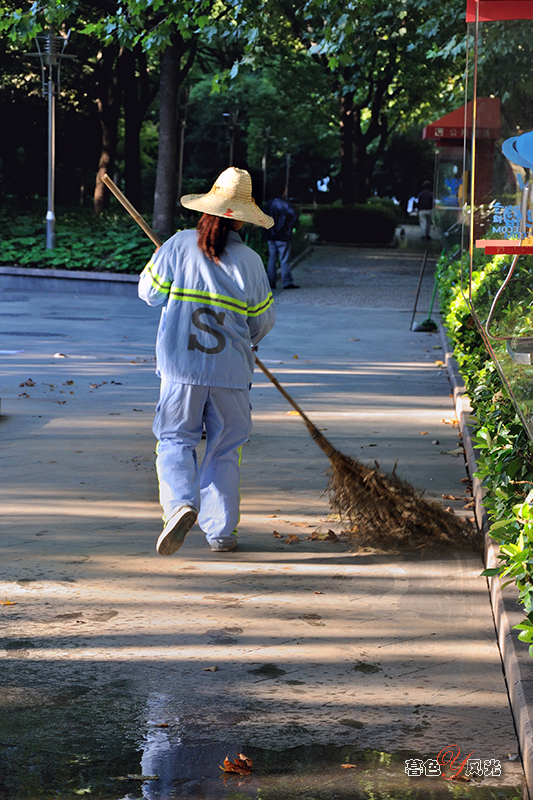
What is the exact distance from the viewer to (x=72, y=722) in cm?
353

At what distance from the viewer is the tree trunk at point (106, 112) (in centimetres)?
3183

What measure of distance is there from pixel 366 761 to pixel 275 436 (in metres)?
5.20

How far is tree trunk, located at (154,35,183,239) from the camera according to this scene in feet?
72.5

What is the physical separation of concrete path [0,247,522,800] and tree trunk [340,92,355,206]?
2907 centimetres

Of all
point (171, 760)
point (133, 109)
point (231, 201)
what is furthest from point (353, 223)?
point (171, 760)

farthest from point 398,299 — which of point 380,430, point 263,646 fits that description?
point 263,646

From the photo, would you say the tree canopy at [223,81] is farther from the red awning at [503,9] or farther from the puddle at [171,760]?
the puddle at [171,760]

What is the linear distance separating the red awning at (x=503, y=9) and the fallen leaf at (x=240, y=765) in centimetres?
280

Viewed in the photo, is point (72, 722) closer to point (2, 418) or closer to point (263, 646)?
Result: point (263, 646)

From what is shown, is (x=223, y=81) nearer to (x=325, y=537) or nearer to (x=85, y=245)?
(x=85, y=245)

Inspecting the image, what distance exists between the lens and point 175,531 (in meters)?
4.97

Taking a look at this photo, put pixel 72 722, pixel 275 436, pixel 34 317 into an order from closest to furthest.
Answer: pixel 72 722
pixel 275 436
pixel 34 317

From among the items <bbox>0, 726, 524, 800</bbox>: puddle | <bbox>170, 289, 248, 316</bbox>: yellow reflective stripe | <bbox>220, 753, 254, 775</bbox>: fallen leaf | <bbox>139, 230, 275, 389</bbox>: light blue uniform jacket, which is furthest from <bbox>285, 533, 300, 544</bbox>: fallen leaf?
<bbox>220, 753, 254, 775</bbox>: fallen leaf

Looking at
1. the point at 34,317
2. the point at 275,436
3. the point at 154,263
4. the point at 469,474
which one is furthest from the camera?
the point at 34,317
